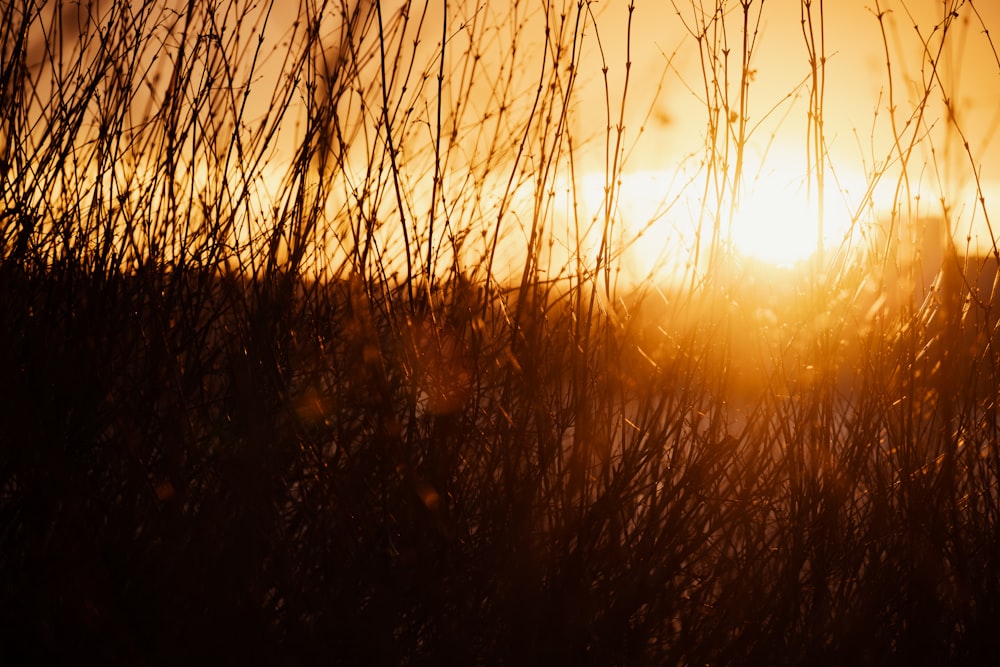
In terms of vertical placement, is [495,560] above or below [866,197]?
below

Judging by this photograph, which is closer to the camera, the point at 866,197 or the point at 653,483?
the point at 653,483

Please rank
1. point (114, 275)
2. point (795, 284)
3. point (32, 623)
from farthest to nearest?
point (795, 284) < point (114, 275) < point (32, 623)

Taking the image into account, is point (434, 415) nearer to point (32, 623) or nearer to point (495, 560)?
point (495, 560)

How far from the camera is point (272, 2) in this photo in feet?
5.05

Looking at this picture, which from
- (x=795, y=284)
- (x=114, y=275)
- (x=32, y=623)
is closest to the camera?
(x=32, y=623)

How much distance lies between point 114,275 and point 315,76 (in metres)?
0.50

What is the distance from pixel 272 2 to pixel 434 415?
2.61 feet

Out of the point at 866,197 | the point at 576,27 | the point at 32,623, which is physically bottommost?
the point at 32,623

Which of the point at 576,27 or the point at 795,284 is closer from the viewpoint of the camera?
the point at 576,27

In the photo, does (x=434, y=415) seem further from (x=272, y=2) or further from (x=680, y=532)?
(x=272, y=2)

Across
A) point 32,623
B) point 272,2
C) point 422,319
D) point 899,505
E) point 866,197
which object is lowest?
point 32,623

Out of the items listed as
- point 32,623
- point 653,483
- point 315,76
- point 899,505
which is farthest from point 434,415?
point 899,505

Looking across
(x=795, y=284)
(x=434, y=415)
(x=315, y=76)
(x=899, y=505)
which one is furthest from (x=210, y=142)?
(x=899, y=505)

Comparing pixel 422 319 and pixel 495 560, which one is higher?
pixel 422 319
